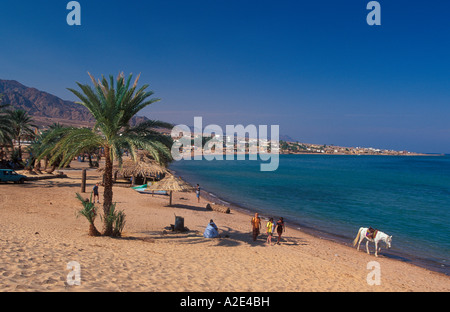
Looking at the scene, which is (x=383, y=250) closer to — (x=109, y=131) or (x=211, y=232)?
(x=211, y=232)

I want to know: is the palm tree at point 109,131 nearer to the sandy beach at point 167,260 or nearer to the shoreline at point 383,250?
the sandy beach at point 167,260

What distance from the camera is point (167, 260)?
27.2 ft

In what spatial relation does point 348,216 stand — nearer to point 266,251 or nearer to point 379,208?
point 379,208

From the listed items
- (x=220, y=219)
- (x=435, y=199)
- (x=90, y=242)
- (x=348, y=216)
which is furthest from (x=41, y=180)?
(x=435, y=199)

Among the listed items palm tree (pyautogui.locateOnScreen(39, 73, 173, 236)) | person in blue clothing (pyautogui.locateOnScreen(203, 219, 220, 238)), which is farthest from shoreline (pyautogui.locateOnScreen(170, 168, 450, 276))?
palm tree (pyautogui.locateOnScreen(39, 73, 173, 236))

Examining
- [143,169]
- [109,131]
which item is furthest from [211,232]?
[143,169]

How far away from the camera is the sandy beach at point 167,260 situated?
19.9 ft

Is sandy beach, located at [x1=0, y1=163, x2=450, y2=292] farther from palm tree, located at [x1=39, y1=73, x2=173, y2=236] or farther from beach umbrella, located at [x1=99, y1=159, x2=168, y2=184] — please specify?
beach umbrella, located at [x1=99, y1=159, x2=168, y2=184]

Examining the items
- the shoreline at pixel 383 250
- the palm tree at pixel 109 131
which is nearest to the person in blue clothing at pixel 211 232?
the palm tree at pixel 109 131

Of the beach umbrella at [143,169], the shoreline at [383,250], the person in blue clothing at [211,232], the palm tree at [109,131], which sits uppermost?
the palm tree at [109,131]

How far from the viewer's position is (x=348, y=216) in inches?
912

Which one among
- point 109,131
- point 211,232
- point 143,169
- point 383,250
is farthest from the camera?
point 143,169

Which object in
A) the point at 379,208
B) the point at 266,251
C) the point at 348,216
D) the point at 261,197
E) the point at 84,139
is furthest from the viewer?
the point at 261,197
